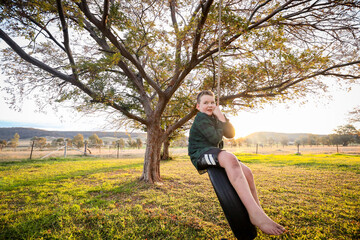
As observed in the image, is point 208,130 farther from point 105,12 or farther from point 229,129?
point 105,12

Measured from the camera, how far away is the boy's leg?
1.77 m

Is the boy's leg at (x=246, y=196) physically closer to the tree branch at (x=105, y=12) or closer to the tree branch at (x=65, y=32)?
the tree branch at (x=105, y=12)

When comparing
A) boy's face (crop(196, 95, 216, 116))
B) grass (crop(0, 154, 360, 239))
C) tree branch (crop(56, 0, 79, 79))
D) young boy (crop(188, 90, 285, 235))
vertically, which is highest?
tree branch (crop(56, 0, 79, 79))

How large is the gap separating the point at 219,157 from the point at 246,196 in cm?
54

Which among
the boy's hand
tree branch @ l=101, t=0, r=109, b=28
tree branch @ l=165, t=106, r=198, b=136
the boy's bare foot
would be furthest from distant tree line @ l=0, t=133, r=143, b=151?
the boy's bare foot

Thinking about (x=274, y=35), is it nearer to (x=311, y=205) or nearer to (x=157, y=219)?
(x=311, y=205)

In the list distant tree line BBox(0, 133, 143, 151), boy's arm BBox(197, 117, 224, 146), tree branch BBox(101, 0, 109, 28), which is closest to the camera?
boy's arm BBox(197, 117, 224, 146)

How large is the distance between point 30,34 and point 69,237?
18.7ft

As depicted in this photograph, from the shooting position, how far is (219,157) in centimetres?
212

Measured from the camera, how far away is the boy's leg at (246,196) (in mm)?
1766

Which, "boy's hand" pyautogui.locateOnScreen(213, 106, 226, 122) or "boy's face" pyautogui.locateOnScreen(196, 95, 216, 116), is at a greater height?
"boy's face" pyautogui.locateOnScreen(196, 95, 216, 116)

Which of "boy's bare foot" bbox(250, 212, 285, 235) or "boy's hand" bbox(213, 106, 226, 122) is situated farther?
"boy's hand" bbox(213, 106, 226, 122)

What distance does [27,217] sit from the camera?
3688 millimetres

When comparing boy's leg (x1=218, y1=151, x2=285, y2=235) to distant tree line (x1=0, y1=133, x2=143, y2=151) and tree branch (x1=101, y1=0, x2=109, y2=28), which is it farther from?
distant tree line (x1=0, y1=133, x2=143, y2=151)
